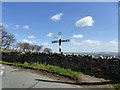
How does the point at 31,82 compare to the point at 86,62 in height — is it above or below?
below

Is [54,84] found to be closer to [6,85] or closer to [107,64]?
[6,85]

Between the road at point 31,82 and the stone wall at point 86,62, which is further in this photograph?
the stone wall at point 86,62

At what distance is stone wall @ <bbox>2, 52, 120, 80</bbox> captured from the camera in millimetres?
16125

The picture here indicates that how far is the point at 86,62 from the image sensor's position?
17.8 meters

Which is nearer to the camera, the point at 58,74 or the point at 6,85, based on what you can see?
the point at 6,85

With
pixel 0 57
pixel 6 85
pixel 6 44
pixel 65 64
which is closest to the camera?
pixel 6 85

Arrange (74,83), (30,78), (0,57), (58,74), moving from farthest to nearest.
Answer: (0,57) → (58,74) → (30,78) → (74,83)

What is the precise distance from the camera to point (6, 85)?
12.9 meters

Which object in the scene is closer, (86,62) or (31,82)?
(31,82)

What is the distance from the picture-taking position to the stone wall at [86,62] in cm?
1612

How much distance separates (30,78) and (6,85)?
2423 mm

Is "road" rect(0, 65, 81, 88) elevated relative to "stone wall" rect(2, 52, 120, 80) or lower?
lower

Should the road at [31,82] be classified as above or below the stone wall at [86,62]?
below

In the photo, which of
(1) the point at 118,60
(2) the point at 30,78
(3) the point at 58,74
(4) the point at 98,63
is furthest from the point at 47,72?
(1) the point at 118,60
